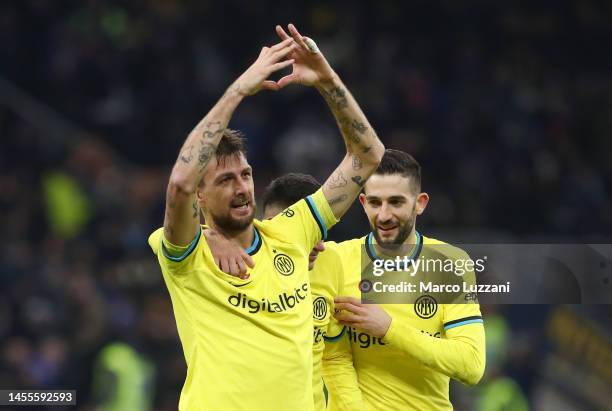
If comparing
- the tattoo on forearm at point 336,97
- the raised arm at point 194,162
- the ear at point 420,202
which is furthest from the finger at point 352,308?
the raised arm at point 194,162

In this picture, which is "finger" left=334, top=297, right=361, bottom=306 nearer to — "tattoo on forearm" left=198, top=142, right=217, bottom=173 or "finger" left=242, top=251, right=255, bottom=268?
"finger" left=242, top=251, right=255, bottom=268

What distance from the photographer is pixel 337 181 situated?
4844mm

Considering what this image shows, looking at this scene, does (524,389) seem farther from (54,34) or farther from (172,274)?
(54,34)

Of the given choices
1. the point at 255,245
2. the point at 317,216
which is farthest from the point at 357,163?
the point at 255,245

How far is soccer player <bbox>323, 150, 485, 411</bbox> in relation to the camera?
4.89m

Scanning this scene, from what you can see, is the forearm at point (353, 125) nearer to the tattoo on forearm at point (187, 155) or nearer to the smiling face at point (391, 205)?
the smiling face at point (391, 205)

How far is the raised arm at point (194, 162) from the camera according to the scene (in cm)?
409

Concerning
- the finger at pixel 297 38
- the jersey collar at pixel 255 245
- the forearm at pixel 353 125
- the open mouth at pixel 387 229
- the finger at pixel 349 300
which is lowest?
the finger at pixel 349 300

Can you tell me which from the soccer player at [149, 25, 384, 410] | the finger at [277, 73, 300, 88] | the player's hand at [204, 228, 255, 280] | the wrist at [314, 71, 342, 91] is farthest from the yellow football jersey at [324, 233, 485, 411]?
the finger at [277, 73, 300, 88]

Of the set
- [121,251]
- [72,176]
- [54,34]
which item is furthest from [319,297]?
[54,34]

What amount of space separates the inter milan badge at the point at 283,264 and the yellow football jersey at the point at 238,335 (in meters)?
0.04

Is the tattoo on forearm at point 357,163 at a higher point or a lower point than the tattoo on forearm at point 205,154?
higher

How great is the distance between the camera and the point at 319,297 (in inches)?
198

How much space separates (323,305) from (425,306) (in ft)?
1.58
